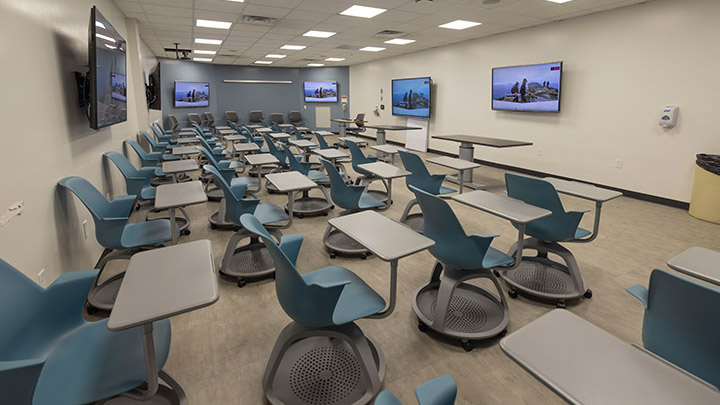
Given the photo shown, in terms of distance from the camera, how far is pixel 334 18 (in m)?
6.34

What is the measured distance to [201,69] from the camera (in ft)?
44.8

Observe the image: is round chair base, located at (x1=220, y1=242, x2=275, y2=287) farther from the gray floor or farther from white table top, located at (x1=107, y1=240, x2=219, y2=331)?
white table top, located at (x1=107, y1=240, x2=219, y2=331)

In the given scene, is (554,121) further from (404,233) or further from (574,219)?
(404,233)

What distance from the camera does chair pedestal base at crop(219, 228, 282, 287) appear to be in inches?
120

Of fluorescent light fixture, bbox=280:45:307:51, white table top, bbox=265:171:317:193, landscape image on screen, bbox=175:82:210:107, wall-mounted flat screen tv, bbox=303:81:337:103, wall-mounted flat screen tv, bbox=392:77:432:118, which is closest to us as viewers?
white table top, bbox=265:171:317:193

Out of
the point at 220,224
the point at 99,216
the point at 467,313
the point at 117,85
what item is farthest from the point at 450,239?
the point at 117,85

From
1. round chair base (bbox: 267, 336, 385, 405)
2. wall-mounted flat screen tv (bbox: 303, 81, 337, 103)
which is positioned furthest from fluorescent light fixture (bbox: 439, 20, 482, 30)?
wall-mounted flat screen tv (bbox: 303, 81, 337, 103)

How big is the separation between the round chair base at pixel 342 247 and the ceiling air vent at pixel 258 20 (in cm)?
454

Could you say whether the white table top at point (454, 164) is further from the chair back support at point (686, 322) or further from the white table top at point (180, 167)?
the chair back support at point (686, 322)

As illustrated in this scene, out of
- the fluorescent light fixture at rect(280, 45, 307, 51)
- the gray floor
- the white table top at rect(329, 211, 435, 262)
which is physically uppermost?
the fluorescent light fixture at rect(280, 45, 307, 51)

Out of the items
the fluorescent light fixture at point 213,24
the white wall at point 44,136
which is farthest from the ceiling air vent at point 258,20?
the white wall at point 44,136

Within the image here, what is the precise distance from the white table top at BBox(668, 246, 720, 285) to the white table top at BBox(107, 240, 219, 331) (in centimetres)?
201

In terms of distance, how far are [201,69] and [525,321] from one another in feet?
47.8

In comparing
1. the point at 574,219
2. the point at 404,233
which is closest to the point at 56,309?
the point at 404,233
